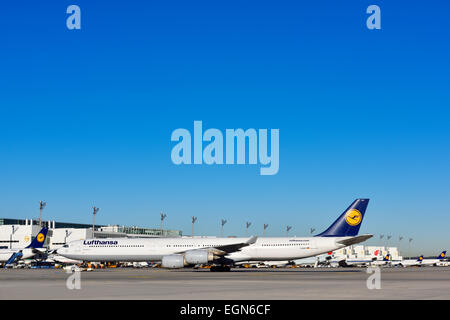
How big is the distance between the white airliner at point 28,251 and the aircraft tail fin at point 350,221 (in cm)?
5290

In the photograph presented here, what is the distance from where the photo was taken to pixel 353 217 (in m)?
64.7

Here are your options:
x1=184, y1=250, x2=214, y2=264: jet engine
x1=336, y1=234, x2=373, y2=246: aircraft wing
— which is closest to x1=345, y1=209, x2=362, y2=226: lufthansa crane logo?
x1=336, y1=234, x2=373, y2=246: aircraft wing

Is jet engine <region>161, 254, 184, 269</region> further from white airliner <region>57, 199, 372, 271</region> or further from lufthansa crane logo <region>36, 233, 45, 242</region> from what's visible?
lufthansa crane logo <region>36, 233, 45, 242</region>

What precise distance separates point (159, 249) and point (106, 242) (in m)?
8.13

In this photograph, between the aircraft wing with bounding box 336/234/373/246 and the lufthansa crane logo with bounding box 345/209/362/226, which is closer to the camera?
the aircraft wing with bounding box 336/234/373/246

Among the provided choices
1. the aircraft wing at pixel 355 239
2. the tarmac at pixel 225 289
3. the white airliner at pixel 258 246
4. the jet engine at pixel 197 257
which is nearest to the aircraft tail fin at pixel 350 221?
the white airliner at pixel 258 246

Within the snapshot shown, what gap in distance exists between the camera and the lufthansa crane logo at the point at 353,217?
212 ft

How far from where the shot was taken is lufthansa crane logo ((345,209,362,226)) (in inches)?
2544

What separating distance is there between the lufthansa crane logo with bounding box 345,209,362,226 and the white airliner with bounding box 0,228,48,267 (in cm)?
Result: 5526

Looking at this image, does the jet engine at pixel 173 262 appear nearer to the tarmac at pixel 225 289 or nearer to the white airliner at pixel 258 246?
the white airliner at pixel 258 246

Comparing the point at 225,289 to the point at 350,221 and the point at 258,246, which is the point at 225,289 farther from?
the point at 350,221

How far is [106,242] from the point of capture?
6738cm
